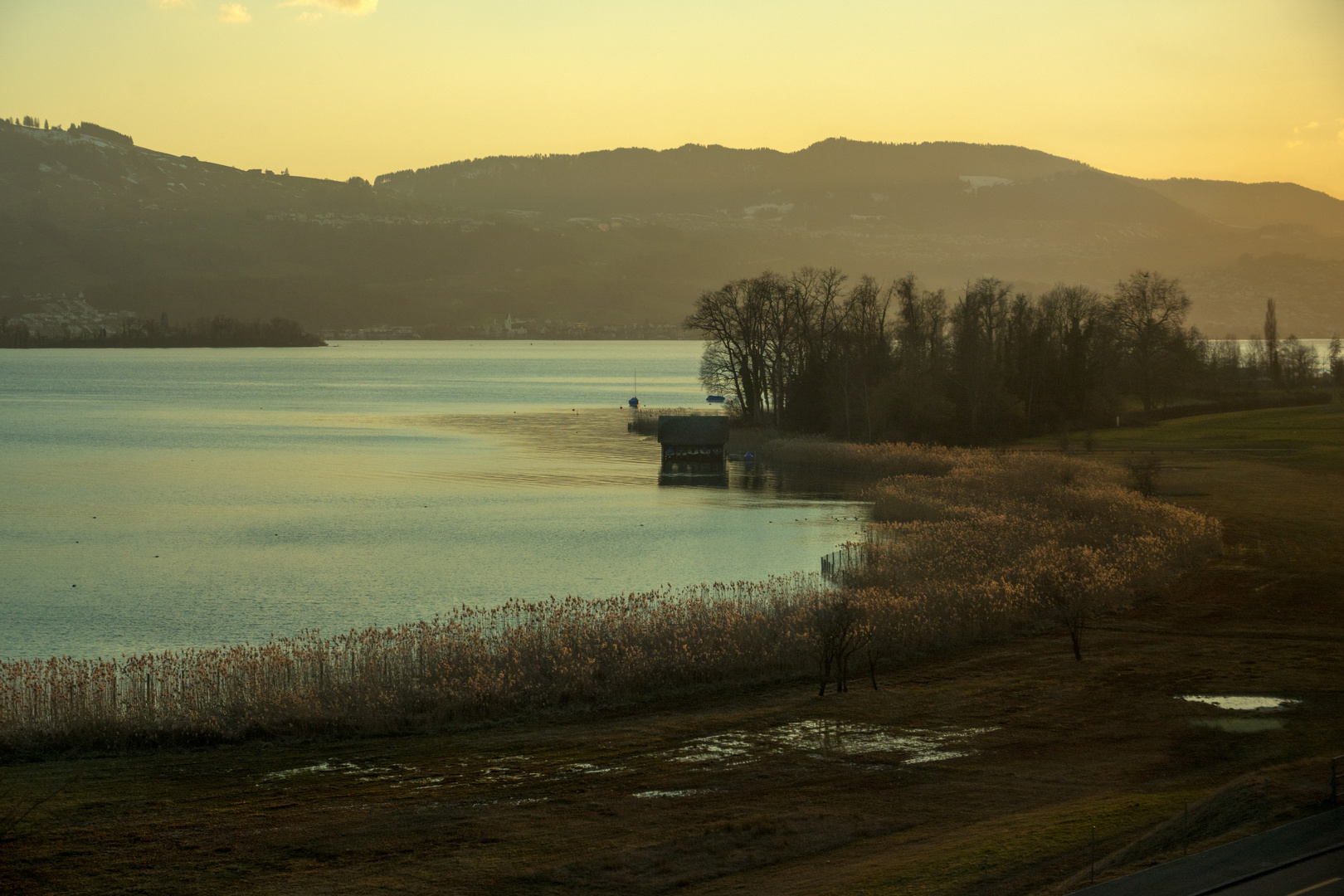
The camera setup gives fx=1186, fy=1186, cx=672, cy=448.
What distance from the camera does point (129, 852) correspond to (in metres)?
14.6

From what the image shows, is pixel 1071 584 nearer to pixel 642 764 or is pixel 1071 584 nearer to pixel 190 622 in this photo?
pixel 642 764

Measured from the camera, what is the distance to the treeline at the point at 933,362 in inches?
3356

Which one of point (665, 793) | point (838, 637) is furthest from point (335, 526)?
point (665, 793)

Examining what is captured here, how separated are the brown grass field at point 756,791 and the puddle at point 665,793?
58 millimetres

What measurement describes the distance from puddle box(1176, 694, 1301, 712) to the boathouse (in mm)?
58030

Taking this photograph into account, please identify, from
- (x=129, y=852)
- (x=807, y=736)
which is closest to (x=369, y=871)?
(x=129, y=852)

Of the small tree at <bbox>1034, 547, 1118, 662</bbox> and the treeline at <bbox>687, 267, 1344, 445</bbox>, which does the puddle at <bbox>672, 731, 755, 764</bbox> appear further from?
the treeline at <bbox>687, 267, 1344, 445</bbox>

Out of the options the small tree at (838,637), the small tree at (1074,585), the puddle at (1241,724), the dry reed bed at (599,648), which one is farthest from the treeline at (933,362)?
the puddle at (1241,724)

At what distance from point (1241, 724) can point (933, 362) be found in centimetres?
7305

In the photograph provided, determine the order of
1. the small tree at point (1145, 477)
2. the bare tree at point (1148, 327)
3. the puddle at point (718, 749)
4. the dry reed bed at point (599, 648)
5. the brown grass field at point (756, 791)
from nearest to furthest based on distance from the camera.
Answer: the brown grass field at point (756, 791)
the puddle at point (718, 749)
the dry reed bed at point (599, 648)
the small tree at point (1145, 477)
the bare tree at point (1148, 327)

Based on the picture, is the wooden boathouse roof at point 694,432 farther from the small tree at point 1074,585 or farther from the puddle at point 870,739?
the puddle at point 870,739

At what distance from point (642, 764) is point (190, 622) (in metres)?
19.7

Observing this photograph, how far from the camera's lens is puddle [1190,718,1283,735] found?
1925 cm

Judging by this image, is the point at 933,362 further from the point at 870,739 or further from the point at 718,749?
the point at 718,749
